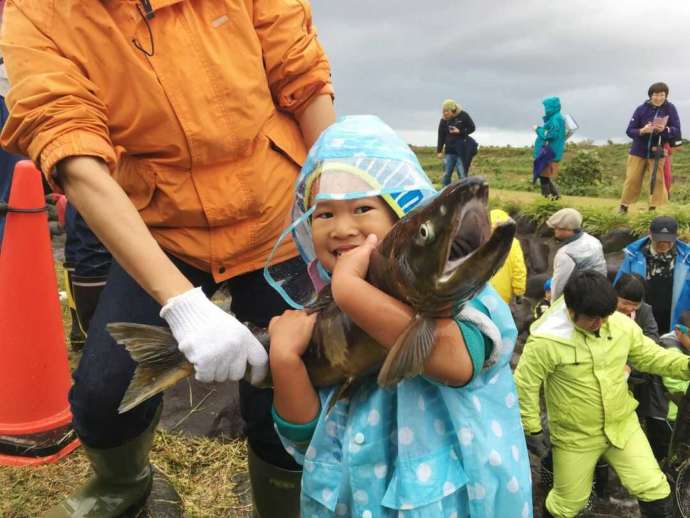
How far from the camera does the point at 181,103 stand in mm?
2115

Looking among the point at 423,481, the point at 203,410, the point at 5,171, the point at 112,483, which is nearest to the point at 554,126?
the point at 203,410

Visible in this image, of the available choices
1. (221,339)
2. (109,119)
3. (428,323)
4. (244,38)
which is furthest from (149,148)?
(428,323)

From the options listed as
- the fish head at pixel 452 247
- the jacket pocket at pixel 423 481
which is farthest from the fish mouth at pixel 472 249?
the jacket pocket at pixel 423 481

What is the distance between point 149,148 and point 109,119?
0.17 m

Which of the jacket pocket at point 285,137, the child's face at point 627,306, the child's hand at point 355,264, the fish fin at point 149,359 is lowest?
the child's face at point 627,306

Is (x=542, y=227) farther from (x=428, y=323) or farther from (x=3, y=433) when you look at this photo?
(x=428, y=323)

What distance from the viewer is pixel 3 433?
11.8 feet

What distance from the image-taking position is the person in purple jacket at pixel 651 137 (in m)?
9.14

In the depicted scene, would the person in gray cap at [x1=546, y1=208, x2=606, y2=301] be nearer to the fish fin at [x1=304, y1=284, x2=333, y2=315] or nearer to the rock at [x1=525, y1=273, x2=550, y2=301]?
the rock at [x1=525, y1=273, x2=550, y2=301]

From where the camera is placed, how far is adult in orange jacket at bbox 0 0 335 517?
1878mm

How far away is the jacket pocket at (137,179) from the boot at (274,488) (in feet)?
3.88

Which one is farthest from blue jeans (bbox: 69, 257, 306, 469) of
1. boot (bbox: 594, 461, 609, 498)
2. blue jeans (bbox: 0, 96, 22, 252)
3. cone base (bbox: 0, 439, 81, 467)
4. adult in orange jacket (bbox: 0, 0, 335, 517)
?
blue jeans (bbox: 0, 96, 22, 252)

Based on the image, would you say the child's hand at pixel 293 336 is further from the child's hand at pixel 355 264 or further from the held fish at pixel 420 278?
the child's hand at pixel 355 264

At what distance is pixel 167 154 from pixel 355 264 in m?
1.04
